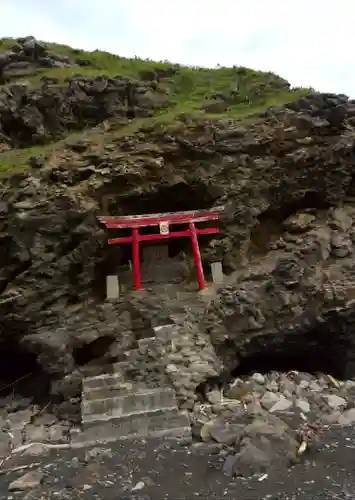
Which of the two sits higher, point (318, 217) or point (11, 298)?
point (318, 217)

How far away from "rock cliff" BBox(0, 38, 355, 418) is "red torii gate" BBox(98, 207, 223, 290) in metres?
0.69

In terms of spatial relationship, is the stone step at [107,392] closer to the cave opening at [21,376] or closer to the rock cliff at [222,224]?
the rock cliff at [222,224]

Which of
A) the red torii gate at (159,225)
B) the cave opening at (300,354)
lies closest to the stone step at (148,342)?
the red torii gate at (159,225)

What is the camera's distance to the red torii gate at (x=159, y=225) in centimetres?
1997

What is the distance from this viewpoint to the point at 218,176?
2158 centimetres

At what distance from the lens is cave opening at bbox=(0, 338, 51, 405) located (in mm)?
19375

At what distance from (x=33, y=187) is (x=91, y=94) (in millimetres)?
11942

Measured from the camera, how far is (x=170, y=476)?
37.2 feet

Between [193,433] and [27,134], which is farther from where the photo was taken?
[27,134]

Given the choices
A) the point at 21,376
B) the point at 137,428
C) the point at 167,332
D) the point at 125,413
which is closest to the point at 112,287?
the point at 167,332

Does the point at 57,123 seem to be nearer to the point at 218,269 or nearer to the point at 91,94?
the point at 91,94

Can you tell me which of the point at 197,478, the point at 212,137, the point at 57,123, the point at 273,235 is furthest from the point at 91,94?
the point at 197,478

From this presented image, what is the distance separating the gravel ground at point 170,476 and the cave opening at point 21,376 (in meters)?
6.10

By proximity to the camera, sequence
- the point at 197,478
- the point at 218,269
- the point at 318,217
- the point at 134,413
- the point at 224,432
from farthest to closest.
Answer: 1. the point at 318,217
2. the point at 218,269
3. the point at 134,413
4. the point at 224,432
5. the point at 197,478
